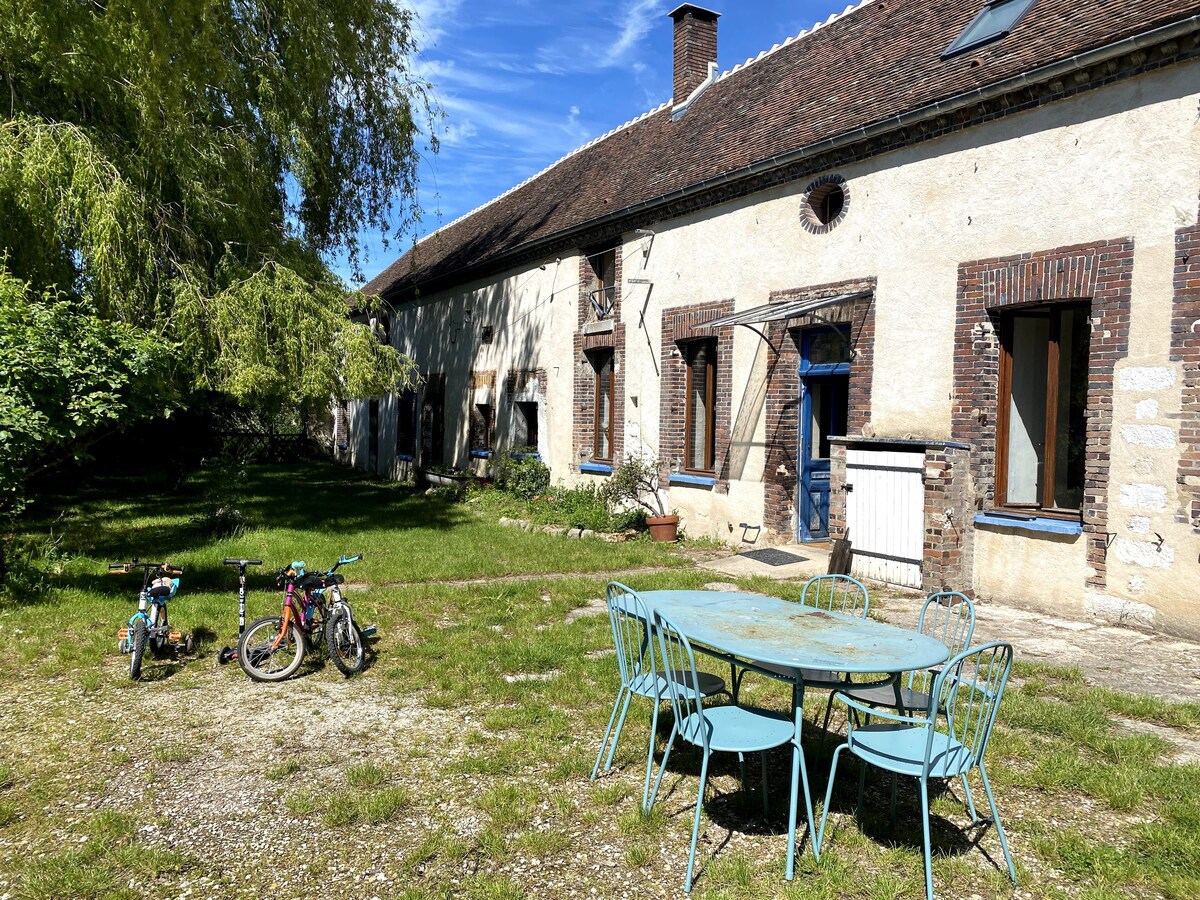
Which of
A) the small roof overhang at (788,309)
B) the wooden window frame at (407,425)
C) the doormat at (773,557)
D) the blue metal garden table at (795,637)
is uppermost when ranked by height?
the small roof overhang at (788,309)

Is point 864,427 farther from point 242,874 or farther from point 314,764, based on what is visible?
point 242,874

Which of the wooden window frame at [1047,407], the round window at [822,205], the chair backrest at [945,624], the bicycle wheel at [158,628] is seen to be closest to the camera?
the chair backrest at [945,624]

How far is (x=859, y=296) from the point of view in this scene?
9133mm

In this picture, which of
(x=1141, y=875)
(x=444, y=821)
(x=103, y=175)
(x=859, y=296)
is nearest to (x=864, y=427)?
(x=859, y=296)

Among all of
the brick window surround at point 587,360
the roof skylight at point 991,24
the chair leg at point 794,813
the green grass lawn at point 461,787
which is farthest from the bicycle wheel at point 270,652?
the roof skylight at point 991,24

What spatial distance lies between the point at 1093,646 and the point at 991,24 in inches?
267

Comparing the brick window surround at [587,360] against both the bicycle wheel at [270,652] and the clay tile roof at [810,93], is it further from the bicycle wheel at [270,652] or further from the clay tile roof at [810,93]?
the bicycle wheel at [270,652]

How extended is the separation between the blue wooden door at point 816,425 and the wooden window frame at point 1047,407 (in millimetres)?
2243

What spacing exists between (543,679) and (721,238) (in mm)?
7547

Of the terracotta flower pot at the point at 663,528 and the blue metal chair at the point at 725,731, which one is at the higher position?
the blue metal chair at the point at 725,731

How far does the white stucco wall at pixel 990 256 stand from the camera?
6664 millimetres

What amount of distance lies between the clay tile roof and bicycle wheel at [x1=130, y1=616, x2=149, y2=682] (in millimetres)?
8389

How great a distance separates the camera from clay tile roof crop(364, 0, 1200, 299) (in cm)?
769

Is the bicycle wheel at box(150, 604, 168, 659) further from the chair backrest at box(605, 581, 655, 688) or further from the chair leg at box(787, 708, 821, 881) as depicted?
the chair leg at box(787, 708, 821, 881)
